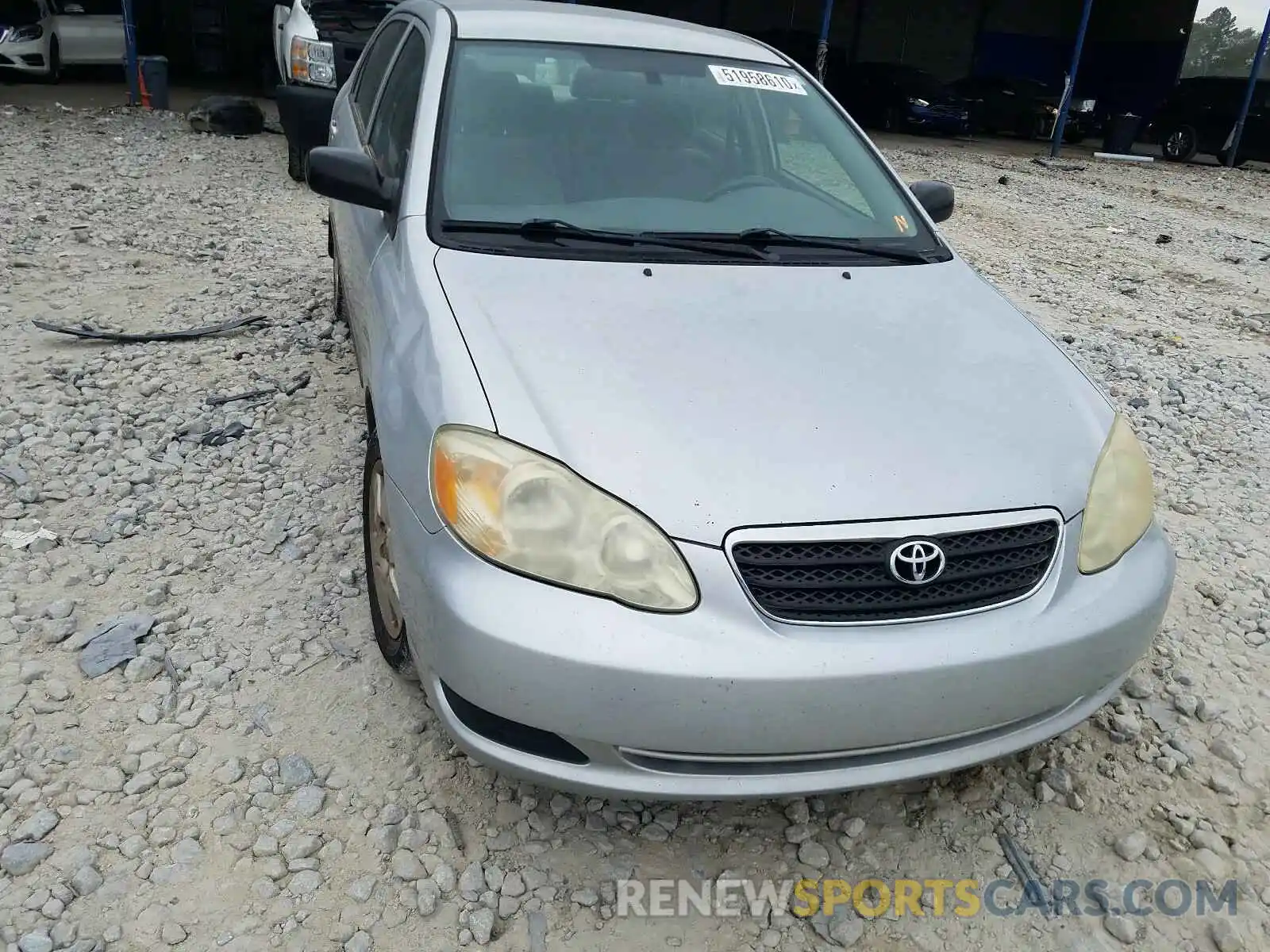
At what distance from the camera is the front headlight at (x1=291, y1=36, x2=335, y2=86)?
7387 millimetres

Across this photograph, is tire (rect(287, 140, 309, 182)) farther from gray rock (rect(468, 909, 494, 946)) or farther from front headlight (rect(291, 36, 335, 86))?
gray rock (rect(468, 909, 494, 946))

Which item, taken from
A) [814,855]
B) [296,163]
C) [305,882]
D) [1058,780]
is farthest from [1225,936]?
[296,163]

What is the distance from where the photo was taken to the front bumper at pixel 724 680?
64.3 inches

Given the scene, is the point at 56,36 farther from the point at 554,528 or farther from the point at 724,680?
the point at 724,680

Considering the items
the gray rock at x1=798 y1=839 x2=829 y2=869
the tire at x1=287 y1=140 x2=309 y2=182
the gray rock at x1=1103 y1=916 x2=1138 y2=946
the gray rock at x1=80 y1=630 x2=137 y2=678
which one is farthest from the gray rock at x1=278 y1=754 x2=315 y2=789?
the tire at x1=287 y1=140 x2=309 y2=182

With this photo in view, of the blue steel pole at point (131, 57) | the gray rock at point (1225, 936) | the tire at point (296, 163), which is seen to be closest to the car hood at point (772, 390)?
the gray rock at point (1225, 936)

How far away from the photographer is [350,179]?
2568 mm

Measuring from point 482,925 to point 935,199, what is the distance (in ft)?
8.41

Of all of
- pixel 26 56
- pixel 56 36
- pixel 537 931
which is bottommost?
pixel 537 931

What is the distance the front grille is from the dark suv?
1700 cm

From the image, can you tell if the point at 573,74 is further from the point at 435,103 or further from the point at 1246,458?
the point at 1246,458

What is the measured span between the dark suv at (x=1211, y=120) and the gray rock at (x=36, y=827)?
1808 cm

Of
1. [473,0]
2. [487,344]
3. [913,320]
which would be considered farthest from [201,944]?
[473,0]

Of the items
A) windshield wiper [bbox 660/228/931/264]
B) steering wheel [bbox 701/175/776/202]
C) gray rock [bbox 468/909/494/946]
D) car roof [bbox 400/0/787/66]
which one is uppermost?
car roof [bbox 400/0/787/66]
